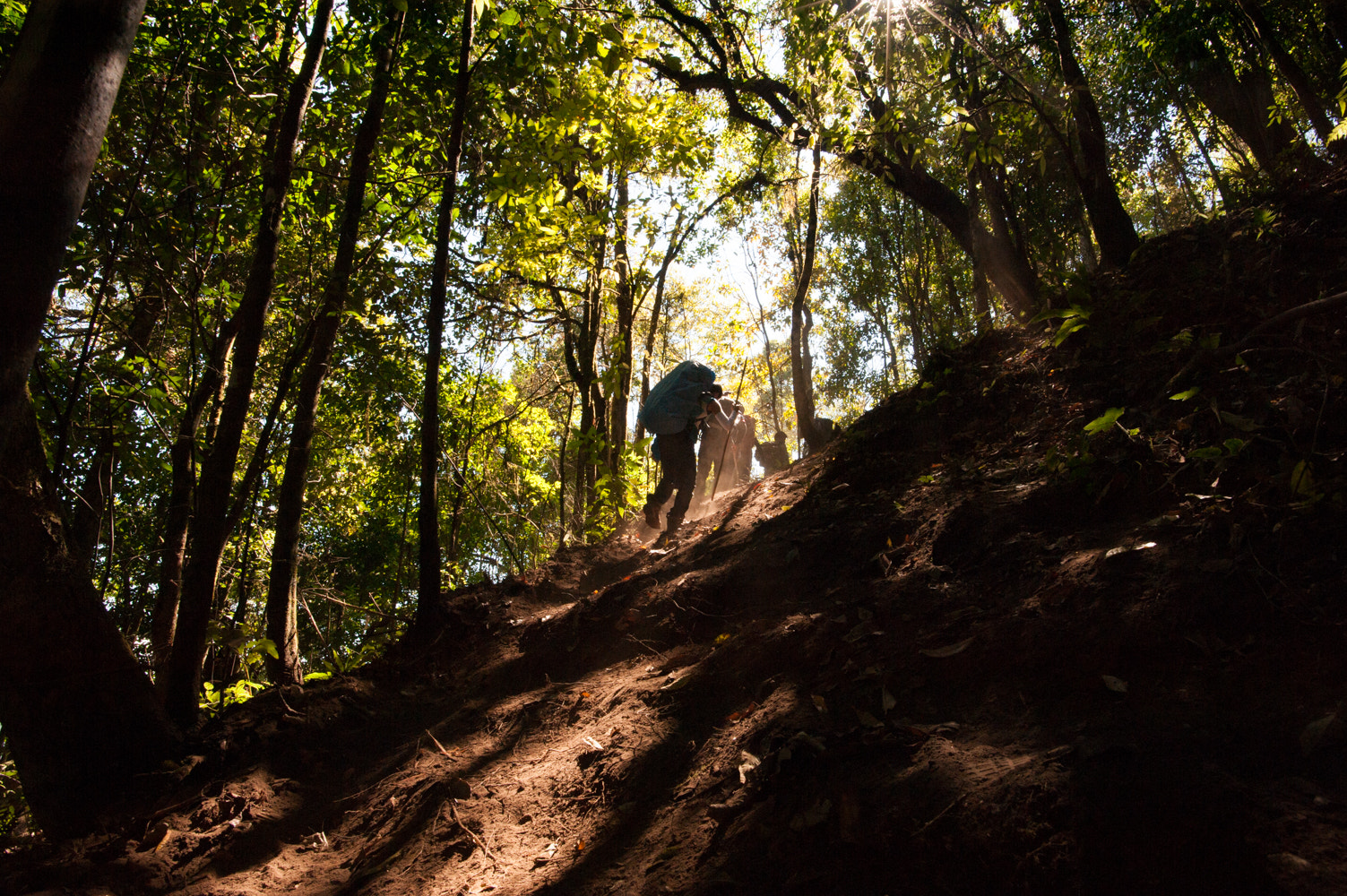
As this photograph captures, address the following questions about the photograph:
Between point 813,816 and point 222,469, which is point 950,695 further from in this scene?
point 222,469

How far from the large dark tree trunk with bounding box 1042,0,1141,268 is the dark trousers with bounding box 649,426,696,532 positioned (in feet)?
13.5

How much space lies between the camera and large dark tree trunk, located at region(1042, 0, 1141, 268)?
223 inches

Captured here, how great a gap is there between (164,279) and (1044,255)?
1051 centimetres

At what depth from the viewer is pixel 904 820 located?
1811 mm

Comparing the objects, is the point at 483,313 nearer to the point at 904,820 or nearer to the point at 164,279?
the point at 164,279

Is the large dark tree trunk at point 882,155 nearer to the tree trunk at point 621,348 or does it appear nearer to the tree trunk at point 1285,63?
the tree trunk at point 621,348

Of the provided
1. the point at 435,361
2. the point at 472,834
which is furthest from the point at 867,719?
the point at 435,361

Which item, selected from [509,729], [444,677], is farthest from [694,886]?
[444,677]

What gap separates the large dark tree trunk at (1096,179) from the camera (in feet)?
18.6

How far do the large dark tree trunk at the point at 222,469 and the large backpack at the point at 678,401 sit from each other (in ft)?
13.0

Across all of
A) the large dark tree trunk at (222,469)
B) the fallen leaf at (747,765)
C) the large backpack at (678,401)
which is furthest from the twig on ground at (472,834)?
the large backpack at (678,401)

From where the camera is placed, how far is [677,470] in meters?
7.33

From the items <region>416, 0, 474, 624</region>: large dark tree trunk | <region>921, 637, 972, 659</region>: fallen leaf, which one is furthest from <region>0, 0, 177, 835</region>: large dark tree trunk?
<region>921, 637, 972, 659</region>: fallen leaf

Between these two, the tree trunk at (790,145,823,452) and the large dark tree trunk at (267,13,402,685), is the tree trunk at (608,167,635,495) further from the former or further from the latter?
the tree trunk at (790,145,823,452)
